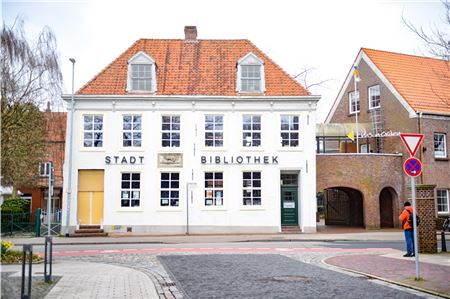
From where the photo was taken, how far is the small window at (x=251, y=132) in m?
29.7

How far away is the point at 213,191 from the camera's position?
2923 cm

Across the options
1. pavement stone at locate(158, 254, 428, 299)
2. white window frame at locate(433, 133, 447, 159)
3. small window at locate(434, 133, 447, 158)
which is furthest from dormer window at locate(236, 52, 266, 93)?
pavement stone at locate(158, 254, 428, 299)

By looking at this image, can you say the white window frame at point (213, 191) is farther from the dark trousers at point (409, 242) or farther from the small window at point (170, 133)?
the dark trousers at point (409, 242)

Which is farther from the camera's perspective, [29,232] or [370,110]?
[370,110]

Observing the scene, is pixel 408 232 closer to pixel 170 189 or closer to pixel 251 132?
pixel 251 132

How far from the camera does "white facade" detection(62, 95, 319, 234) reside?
94.8 feet

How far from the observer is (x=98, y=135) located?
2938 centimetres

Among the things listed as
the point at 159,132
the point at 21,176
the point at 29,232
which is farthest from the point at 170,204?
the point at 21,176

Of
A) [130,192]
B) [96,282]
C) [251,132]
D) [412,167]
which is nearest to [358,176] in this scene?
[251,132]

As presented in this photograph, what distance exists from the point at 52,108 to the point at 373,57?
21.8m

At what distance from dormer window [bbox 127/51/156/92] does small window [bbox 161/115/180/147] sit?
217cm

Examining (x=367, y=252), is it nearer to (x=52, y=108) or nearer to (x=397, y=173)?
(x=397, y=173)

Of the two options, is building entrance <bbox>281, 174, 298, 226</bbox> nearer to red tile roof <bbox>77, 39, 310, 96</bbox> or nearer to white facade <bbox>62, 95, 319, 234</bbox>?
white facade <bbox>62, 95, 319, 234</bbox>

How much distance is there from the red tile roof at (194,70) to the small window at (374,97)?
25.4 ft
